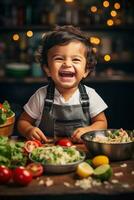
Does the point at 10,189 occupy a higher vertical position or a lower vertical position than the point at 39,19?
lower

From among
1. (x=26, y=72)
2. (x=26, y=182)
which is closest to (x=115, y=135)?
(x=26, y=182)

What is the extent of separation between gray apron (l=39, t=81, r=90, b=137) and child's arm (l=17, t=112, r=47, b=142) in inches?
3.9

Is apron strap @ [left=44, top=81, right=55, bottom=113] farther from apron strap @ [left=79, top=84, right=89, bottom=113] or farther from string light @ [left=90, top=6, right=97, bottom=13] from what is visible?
string light @ [left=90, top=6, right=97, bottom=13]

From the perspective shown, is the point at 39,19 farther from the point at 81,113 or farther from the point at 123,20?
the point at 81,113

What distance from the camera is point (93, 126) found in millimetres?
2645

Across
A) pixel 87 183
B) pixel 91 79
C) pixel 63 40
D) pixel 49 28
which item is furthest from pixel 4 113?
pixel 49 28

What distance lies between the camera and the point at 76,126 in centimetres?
275

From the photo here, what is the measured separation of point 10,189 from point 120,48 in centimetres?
431

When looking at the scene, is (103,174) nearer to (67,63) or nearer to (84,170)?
(84,170)

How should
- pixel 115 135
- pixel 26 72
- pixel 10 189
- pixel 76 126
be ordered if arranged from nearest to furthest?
pixel 10 189 < pixel 115 135 < pixel 76 126 < pixel 26 72

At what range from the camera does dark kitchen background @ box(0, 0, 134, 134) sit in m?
5.37

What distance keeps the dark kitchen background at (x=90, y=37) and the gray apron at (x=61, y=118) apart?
8.17 ft

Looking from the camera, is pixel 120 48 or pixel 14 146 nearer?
pixel 14 146

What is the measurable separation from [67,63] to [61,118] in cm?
40
